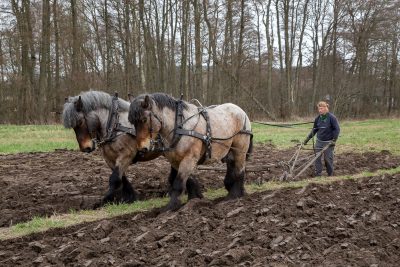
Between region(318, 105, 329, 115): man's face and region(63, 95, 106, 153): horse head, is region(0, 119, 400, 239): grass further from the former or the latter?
region(318, 105, 329, 115): man's face

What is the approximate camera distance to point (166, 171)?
31.3 ft

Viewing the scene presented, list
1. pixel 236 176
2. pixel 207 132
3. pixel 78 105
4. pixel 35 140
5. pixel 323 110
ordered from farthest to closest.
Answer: pixel 35 140
pixel 323 110
pixel 236 176
pixel 78 105
pixel 207 132

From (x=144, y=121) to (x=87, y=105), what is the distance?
53.1 inches

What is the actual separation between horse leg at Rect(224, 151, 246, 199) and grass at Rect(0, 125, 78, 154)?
849cm

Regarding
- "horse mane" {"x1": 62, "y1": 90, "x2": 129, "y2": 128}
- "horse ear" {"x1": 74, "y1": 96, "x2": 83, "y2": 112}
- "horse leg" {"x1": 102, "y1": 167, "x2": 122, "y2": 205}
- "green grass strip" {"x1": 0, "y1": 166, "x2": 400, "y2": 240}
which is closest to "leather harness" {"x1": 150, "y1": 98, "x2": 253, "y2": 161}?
"horse leg" {"x1": 102, "y1": 167, "x2": 122, "y2": 205}

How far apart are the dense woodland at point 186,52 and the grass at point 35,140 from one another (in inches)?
207

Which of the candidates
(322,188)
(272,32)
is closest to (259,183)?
(322,188)

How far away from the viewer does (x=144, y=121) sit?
18.6 ft

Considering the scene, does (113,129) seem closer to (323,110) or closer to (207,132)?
(207,132)

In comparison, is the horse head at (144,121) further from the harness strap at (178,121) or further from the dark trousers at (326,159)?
the dark trousers at (326,159)

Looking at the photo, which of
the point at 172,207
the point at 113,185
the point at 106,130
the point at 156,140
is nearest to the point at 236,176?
the point at 172,207

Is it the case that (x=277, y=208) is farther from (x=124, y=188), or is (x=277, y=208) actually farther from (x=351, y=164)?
(x=351, y=164)

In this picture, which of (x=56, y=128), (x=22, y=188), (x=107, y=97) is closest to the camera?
(x=107, y=97)

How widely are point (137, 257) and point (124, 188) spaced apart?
295cm
